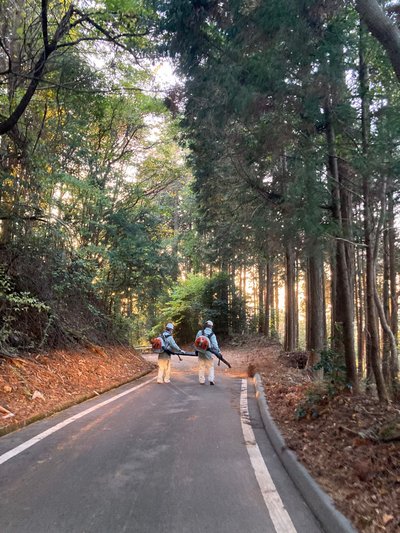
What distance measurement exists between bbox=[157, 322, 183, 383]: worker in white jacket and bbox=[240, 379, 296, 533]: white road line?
208 inches

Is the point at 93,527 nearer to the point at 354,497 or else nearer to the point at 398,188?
the point at 354,497

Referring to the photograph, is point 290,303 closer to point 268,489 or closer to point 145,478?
point 268,489

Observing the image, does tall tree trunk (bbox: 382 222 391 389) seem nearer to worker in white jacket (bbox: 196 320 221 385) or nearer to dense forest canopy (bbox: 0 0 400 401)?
dense forest canopy (bbox: 0 0 400 401)

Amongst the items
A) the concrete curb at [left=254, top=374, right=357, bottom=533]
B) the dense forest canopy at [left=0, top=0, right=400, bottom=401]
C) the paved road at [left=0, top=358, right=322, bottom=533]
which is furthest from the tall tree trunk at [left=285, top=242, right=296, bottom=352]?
the concrete curb at [left=254, top=374, right=357, bottom=533]

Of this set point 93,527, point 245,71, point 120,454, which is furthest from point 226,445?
point 245,71

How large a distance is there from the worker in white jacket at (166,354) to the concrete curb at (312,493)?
6.20m

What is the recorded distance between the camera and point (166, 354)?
12.7 meters

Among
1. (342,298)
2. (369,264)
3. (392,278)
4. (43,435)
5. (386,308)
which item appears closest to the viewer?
(43,435)

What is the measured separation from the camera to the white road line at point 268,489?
11.8 feet

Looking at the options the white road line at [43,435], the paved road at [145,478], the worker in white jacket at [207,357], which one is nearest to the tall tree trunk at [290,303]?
the worker in white jacket at [207,357]

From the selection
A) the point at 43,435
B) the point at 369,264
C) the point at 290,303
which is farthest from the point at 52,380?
the point at 290,303

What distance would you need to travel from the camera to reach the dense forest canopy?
8453 millimetres

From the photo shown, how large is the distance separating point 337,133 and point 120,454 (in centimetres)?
924

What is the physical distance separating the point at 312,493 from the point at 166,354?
8863 millimetres
